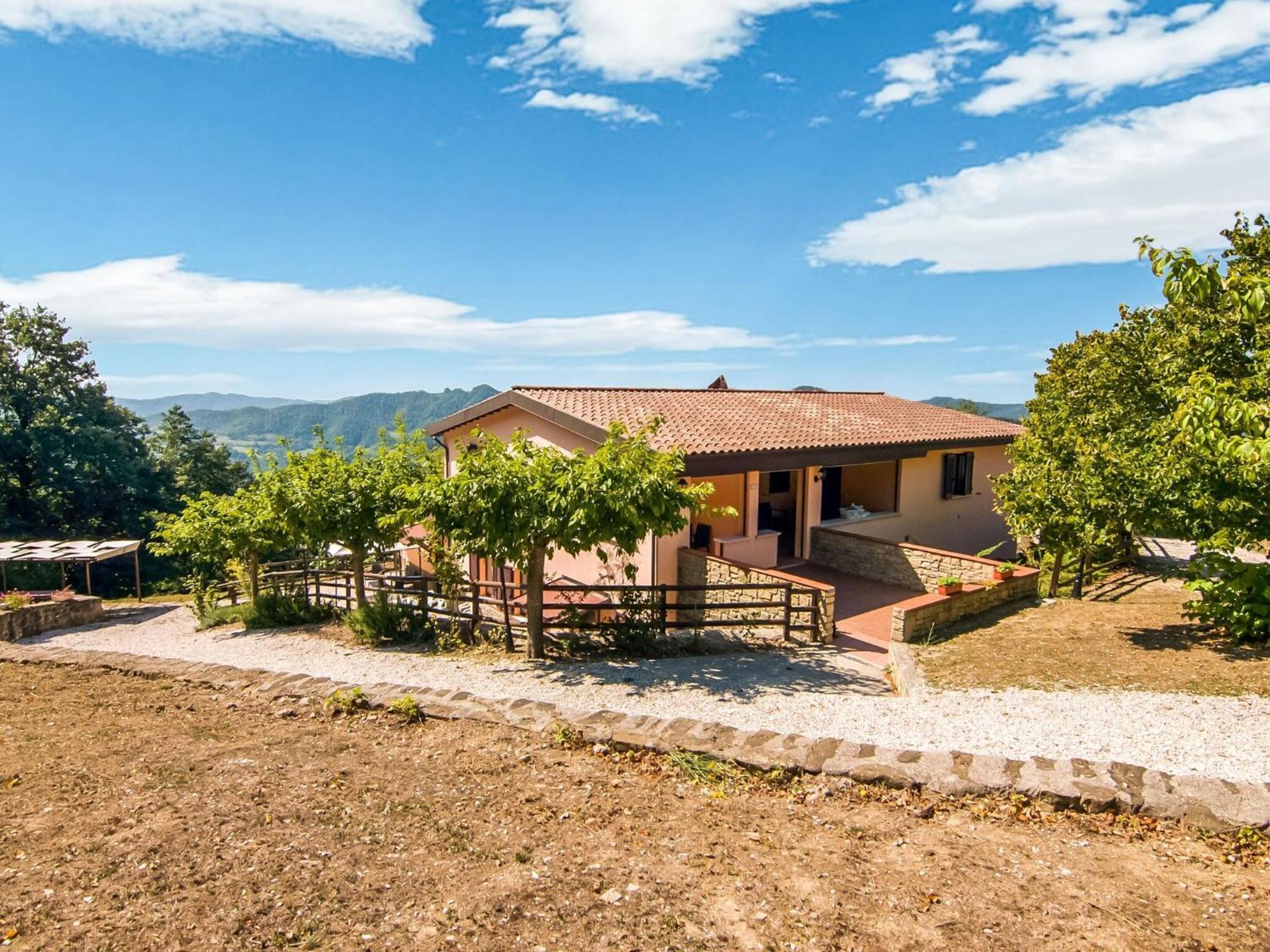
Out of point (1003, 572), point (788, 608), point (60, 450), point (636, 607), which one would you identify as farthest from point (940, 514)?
Answer: point (60, 450)

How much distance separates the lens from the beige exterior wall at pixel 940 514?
17281 millimetres

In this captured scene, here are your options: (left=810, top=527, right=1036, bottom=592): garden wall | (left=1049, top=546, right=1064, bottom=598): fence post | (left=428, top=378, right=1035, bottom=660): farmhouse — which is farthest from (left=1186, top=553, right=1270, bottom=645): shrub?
(left=1049, top=546, right=1064, bottom=598): fence post

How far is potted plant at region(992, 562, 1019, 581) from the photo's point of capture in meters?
12.0

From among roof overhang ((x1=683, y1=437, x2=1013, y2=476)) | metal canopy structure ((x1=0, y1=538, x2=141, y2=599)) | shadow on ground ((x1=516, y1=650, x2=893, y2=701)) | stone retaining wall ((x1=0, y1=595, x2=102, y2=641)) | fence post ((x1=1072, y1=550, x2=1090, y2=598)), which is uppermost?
roof overhang ((x1=683, y1=437, x2=1013, y2=476))

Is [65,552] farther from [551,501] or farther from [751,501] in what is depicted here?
[751,501]

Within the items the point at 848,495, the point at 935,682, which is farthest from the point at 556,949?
the point at 848,495

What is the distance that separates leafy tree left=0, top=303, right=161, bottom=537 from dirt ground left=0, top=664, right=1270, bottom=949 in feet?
101

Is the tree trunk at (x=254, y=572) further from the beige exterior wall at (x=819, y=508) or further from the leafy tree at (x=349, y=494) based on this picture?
the beige exterior wall at (x=819, y=508)

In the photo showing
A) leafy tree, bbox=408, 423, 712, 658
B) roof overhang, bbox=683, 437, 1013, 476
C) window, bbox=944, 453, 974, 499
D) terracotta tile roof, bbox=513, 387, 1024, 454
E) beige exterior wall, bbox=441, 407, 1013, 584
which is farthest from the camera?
window, bbox=944, 453, 974, 499

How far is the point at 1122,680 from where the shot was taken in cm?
760

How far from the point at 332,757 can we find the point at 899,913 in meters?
4.88

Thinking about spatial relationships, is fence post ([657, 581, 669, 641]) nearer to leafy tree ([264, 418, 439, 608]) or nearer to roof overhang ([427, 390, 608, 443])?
roof overhang ([427, 390, 608, 443])

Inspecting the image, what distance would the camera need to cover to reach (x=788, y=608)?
409 inches

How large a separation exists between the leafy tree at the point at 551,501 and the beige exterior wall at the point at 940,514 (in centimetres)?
807
